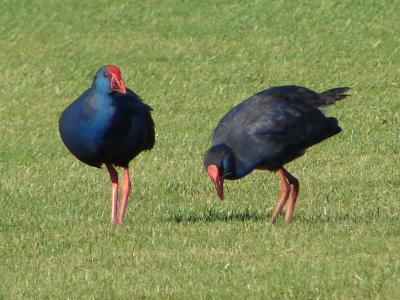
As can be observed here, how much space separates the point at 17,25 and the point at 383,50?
29.3ft

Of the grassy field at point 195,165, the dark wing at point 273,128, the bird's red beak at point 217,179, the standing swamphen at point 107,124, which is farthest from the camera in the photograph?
the standing swamphen at point 107,124

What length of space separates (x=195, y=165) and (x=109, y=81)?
4322 millimetres

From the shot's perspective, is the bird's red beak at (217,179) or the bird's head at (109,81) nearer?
the bird's red beak at (217,179)

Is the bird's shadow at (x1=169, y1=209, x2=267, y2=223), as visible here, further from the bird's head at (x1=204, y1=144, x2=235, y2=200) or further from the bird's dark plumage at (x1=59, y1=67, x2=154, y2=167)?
the bird's dark plumage at (x1=59, y1=67, x2=154, y2=167)

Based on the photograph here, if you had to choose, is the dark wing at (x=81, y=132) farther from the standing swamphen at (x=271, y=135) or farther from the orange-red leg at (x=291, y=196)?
the orange-red leg at (x=291, y=196)

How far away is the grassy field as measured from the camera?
9297 millimetres

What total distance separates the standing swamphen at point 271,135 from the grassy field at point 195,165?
1.69 feet

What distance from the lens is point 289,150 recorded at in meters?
11.6

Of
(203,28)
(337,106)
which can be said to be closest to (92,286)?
(337,106)

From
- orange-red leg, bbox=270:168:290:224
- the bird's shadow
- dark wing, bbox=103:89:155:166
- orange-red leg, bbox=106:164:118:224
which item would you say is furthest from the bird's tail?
orange-red leg, bbox=106:164:118:224

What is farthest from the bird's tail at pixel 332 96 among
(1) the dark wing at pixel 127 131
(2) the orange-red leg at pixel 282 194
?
(1) the dark wing at pixel 127 131

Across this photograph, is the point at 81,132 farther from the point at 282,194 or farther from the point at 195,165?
the point at 195,165

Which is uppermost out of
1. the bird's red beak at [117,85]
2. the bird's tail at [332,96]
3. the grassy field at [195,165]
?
the bird's red beak at [117,85]

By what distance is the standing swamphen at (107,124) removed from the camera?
11562mm
